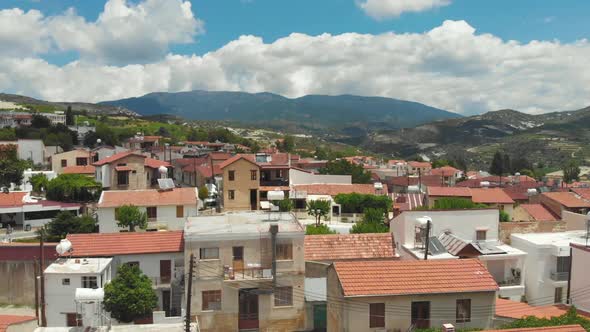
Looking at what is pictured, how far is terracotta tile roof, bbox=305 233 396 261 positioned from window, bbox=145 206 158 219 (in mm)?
16908

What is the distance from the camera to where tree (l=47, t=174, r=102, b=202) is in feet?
171

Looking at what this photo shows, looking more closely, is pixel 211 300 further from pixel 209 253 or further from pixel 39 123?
pixel 39 123

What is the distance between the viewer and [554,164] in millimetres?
182000

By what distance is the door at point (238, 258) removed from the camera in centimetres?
2744

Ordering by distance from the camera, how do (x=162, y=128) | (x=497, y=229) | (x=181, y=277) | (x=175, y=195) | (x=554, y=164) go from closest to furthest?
1. (x=181, y=277)
2. (x=497, y=229)
3. (x=175, y=195)
4. (x=162, y=128)
5. (x=554, y=164)

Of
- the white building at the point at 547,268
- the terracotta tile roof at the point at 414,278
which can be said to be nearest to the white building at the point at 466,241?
the white building at the point at 547,268

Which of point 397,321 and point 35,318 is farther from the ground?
point 397,321

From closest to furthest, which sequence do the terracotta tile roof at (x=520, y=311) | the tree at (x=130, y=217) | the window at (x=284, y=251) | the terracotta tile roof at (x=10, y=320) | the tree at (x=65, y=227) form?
the terracotta tile roof at (x=10, y=320) → the terracotta tile roof at (x=520, y=311) → the window at (x=284, y=251) → the tree at (x=65, y=227) → the tree at (x=130, y=217)

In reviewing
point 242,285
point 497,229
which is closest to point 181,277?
point 242,285

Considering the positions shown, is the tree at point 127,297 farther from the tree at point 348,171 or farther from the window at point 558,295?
the tree at point 348,171

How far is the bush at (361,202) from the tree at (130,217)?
75.1ft

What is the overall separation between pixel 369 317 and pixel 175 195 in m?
27.4

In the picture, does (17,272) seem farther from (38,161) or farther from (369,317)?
(38,161)

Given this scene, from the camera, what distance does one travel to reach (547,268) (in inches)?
1211
